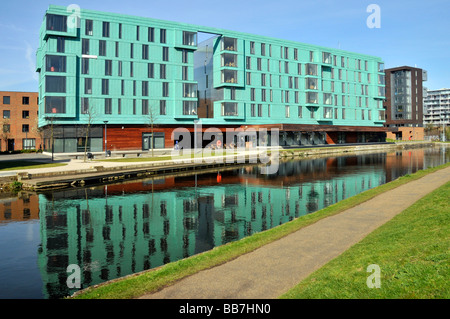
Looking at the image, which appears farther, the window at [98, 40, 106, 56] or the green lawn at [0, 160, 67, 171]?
the window at [98, 40, 106, 56]

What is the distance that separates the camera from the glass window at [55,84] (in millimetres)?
69875

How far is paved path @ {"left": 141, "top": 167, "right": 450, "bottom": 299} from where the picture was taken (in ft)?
30.5

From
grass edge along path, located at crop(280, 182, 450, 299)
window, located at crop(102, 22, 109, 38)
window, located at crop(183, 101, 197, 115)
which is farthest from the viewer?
window, located at crop(183, 101, 197, 115)

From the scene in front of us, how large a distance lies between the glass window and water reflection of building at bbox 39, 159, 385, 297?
141 ft

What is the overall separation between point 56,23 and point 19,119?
41318mm

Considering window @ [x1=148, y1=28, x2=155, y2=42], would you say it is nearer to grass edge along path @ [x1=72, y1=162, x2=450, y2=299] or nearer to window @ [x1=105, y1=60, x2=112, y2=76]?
window @ [x1=105, y1=60, x2=112, y2=76]

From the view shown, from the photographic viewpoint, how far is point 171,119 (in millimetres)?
81312

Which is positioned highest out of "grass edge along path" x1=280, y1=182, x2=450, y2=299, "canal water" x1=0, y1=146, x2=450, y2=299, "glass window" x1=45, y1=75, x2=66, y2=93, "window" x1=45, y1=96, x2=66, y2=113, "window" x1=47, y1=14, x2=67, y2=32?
"window" x1=47, y1=14, x2=67, y2=32

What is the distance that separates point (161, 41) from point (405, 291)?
79829mm

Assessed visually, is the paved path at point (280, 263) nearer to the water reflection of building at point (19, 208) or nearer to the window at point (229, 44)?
the water reflection of building at point (19, 208)

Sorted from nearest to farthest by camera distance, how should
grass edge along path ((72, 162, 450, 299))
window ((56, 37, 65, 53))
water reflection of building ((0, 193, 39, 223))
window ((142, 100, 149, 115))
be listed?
grass edge along path ((72, 162, 450, 299)) < water reflection of building ((0, 193, 39, 223)) < window ((56, 37, 65, 53)) < window ((142, 100, 149, 115))

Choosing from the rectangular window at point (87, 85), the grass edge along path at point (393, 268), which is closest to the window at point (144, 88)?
the rectangular window at point (87, 85)

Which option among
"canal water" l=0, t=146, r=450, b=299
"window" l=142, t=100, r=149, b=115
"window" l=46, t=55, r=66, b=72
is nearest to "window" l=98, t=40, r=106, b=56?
"window" l=46, t=55, r=66, b=72

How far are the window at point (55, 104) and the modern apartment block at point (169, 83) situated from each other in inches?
7.1
